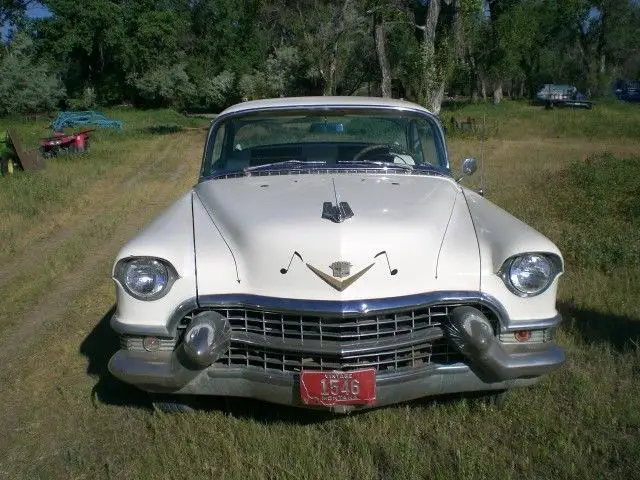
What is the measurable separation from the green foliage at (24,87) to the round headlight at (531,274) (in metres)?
33.4

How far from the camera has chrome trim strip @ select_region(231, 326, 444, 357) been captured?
2967mm

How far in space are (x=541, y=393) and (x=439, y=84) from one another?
14403 millimetres

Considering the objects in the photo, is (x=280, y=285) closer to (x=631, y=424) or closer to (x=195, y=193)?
(x=195, y=193)

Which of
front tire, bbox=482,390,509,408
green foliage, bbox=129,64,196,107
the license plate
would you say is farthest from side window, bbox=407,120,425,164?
green foliage, bbox=129,64,196,107

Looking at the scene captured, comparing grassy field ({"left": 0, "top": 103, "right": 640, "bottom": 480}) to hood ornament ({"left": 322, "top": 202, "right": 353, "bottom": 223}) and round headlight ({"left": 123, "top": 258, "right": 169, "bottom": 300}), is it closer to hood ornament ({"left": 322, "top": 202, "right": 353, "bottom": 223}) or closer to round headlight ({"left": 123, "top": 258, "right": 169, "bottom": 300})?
round headlight ({"left": 123, "top": 258, "right": 169, "bottom": 300})

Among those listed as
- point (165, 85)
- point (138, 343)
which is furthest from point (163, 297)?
point (165, 85)

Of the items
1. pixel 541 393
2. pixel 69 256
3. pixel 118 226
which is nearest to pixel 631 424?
pixel 541 393

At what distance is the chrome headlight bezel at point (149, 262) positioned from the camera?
311 cm

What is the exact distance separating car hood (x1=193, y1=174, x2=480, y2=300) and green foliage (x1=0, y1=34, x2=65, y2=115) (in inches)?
1286

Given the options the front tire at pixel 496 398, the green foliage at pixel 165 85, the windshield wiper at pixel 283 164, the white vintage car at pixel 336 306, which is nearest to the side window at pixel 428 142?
the windshield wiper at pixel 283 164

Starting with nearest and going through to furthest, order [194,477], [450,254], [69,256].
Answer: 1. [194,477]
2. [450,254]
3. [69,256]

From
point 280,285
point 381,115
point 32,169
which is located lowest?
point 32,169

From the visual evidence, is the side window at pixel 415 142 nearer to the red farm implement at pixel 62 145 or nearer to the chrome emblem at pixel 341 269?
the chrome emblem at pixel 341 269

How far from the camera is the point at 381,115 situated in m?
4.82
